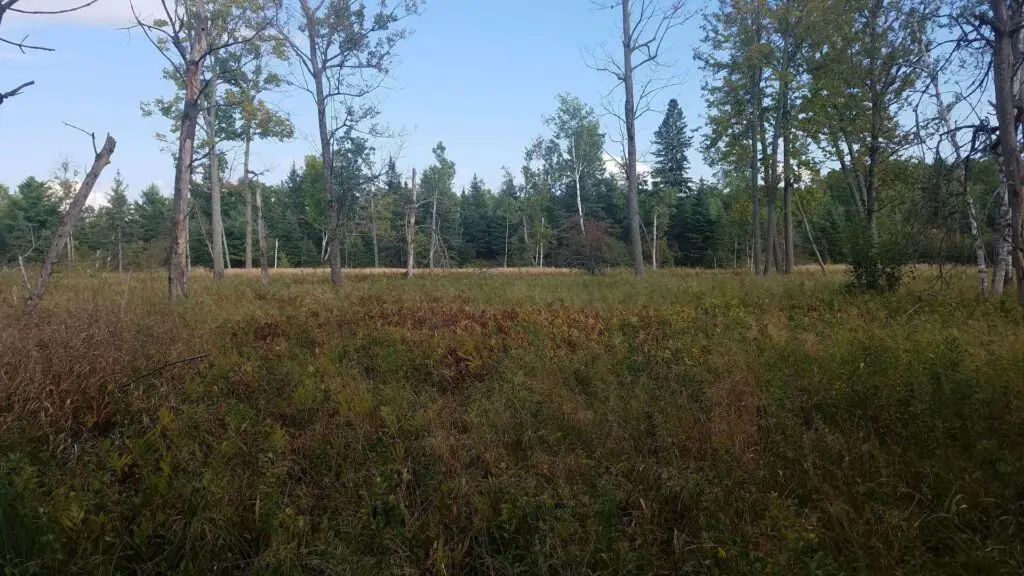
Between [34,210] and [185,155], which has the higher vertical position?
[34,210]

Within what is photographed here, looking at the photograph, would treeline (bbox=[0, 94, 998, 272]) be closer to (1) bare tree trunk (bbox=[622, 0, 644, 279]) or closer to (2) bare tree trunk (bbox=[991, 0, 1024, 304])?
(1) bare tree trunk (bbox=[622, 0, 644, 279])

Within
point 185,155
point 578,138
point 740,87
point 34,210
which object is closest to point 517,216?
point 578,138

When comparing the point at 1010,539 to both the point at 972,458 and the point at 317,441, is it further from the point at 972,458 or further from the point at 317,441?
the point at 317,441

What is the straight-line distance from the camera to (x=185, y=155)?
10.4 meters

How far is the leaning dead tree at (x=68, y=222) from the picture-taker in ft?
21.7

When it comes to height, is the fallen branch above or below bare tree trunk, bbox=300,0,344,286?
below

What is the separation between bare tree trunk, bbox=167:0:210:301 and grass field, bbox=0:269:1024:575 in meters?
3.88

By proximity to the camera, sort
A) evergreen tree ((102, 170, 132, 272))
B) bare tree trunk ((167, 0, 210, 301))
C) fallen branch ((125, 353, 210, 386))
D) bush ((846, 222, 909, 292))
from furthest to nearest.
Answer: evergreen tree ((102, 170, 132, 272))
bare tree trunk ((167, 0, 210, 301))
bush ((846, 222, 909, 292))
fallen branch ((125, 353, 210, 386))

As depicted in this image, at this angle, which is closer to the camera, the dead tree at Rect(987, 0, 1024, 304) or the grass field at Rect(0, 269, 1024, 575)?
the grass field at Rect(0, 269, 1024, 575)

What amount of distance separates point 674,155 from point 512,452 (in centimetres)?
4635

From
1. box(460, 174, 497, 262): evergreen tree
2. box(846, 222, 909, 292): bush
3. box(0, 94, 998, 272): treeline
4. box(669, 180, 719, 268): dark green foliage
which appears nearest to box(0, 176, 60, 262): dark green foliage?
box(0, 94, 998, 272): treeline

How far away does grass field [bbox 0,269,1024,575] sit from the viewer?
262 centimetres

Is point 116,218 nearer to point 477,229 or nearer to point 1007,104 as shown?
point 477,229

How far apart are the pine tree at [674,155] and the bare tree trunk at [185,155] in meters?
40.2
